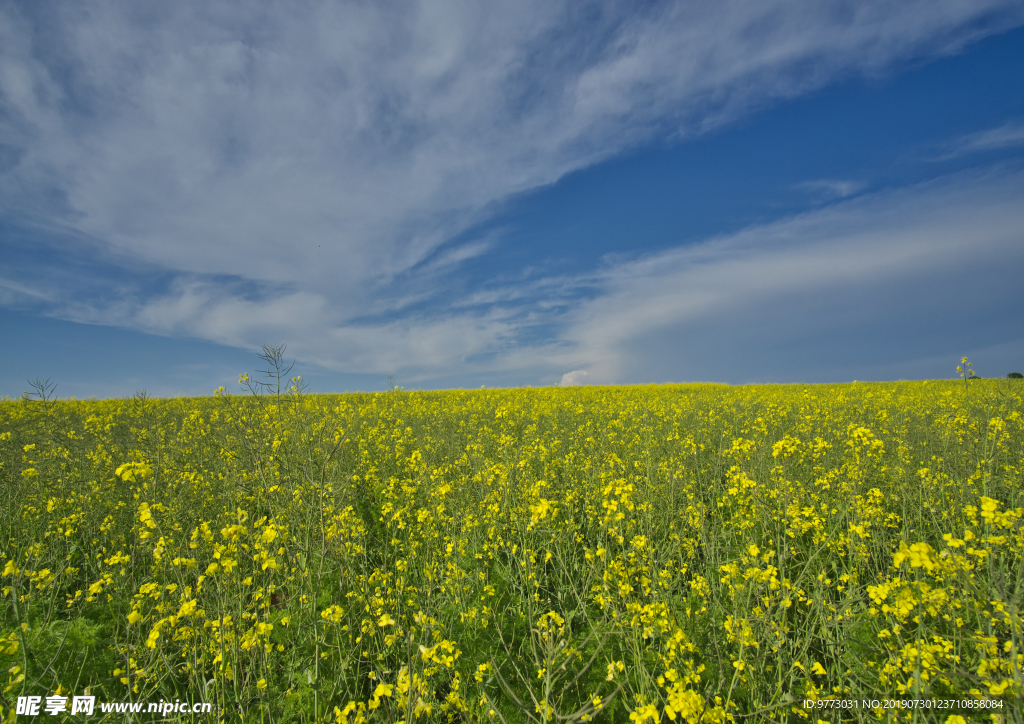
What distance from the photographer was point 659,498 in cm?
453

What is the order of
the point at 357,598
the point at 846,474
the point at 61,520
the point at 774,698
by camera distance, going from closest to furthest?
the point at 774,698 → the point at 357,598 → the point at 61,520 → the point at 846,474

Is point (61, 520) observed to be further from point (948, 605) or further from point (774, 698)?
point (948, 605)

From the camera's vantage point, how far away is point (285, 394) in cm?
383

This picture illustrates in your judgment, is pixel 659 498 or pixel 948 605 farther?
pixel 659 498

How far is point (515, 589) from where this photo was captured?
364 centimetres

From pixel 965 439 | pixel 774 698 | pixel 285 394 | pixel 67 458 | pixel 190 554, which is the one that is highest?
pixel 285 394

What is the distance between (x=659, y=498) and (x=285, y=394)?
12.3ft

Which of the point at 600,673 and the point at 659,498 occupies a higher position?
the point at 659,498

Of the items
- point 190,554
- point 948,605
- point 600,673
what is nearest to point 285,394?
point 190,554

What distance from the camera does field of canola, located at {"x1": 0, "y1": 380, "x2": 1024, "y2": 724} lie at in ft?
7.20

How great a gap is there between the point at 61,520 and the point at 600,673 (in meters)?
5.15

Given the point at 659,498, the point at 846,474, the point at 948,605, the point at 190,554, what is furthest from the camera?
the point at 846,474

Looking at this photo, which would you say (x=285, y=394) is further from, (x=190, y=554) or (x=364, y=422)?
(x=364, y=422)

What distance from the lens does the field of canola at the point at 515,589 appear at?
2.19 meters
